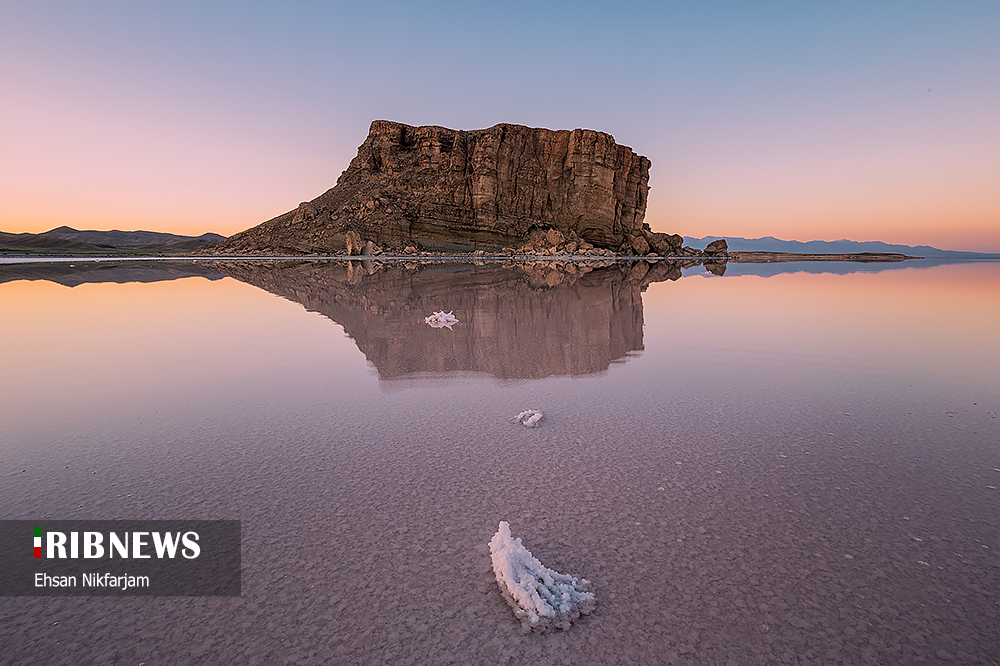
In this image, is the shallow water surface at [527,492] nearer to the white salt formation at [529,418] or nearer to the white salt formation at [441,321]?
the white salt formation at [529,418]

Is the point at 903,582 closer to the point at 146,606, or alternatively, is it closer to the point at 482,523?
the point at 482,523

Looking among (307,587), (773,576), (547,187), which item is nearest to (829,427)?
(773,576)

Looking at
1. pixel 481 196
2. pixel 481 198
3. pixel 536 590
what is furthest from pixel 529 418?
pixel 481 196

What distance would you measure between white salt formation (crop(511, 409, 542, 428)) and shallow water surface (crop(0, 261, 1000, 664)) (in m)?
0.11

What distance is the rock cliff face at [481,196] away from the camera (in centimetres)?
11525

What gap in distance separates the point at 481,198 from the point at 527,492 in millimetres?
119845

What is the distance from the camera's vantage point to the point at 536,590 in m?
Result: 2.73

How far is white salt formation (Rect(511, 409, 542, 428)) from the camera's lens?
5.49 m

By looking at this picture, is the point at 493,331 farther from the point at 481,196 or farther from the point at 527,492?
the point at 481,196

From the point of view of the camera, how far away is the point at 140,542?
3352mm

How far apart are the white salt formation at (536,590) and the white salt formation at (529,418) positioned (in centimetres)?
252

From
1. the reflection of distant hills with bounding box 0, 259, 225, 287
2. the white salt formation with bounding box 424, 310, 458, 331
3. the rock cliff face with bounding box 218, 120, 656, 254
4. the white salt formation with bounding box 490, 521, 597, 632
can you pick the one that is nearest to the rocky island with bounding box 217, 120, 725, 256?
the rock cliff face with bounding box 218, 120, 656, 254

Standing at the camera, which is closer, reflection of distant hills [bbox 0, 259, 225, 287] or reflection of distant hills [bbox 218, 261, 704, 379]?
reflection of distant hills [bbox 218, 261, 704, 379]

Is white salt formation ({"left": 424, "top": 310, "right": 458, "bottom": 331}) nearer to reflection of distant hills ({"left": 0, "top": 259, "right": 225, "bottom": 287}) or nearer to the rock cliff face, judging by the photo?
reflection of distant hills ({"left": 0, "top": 259, "right": 225, "bottom": 287})
